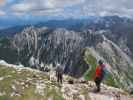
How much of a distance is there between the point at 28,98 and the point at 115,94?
2532 centimetres

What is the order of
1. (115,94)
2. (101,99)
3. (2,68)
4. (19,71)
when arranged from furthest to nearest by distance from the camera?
(2,68)
(19,71)
(115,94)
(101,99)

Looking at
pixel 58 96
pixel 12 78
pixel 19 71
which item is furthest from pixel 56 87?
pixel 19 71

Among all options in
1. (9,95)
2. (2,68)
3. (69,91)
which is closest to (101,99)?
(69,91)

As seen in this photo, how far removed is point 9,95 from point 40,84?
891cm

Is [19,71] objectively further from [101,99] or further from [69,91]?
[101,99]

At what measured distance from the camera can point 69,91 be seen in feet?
278

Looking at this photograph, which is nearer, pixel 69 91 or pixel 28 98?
pixel 69 91

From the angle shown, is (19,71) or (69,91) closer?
(69,91)

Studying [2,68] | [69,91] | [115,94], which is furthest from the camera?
[2,68]

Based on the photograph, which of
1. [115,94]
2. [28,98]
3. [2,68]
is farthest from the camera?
[2,68]

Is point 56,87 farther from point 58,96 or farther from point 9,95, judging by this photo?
point 9,95

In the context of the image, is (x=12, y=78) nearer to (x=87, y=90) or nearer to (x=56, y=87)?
(x=56, y=87)

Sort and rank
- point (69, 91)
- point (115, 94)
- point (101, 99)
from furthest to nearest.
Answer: point (69, 91) → point (115, 94) → point (101, 99)

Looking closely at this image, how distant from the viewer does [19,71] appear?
111 m
